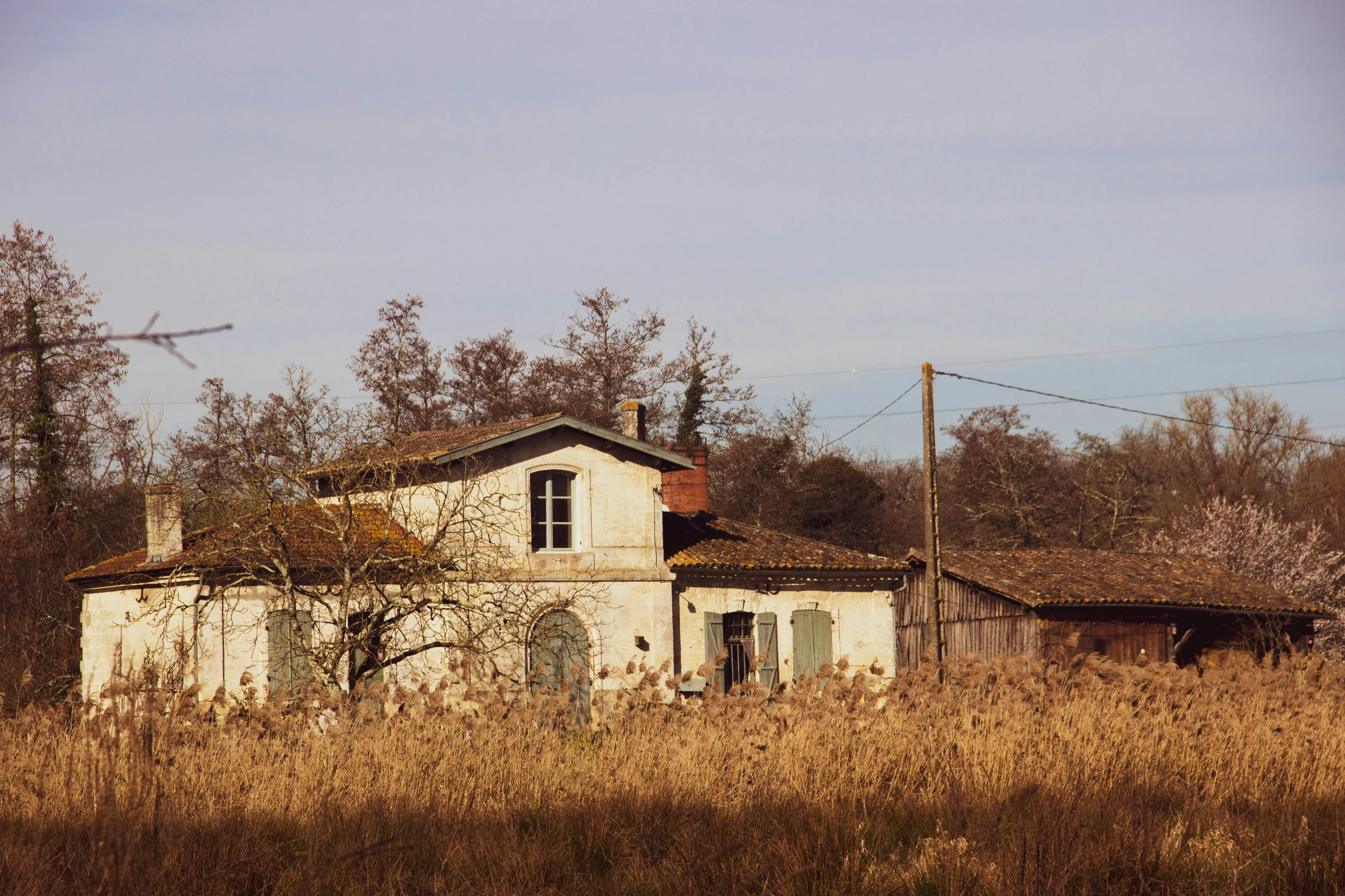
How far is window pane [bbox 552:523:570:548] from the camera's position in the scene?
21141 millimetres

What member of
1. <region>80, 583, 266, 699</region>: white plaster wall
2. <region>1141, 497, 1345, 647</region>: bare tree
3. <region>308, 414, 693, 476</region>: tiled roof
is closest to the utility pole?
<region>308, 414, 693, 476</region>: tiled roof

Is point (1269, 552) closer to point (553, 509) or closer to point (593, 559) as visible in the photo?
point (593, 559)

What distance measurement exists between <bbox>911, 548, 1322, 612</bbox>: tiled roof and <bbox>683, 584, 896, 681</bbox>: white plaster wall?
4083mm

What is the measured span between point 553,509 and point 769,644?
15.5 feet

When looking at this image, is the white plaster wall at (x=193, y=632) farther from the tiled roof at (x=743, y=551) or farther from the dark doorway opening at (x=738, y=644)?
the dark doorway opening at (x=738, y=644)

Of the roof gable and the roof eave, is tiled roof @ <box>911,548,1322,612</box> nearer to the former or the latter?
the roof eave

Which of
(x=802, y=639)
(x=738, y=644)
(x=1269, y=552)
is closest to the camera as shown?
(x=738, y=644)

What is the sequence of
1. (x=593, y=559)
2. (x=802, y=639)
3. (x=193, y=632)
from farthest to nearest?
(x=802, y=639), (x=593, y=559), (x=193, y=632)

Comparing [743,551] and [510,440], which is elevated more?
[510,440]

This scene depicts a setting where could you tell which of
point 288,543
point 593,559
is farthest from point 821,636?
point 288,543

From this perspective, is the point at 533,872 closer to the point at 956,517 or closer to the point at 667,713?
the point at 667,713

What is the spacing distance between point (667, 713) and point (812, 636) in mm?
12981

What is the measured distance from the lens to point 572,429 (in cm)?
2134

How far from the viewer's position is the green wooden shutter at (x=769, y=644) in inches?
854
